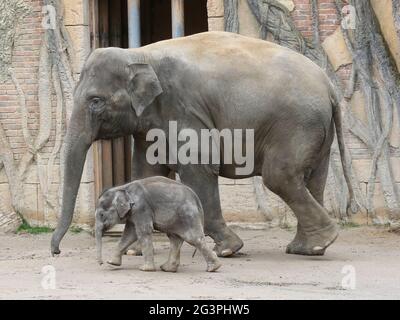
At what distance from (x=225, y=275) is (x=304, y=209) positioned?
135 cm

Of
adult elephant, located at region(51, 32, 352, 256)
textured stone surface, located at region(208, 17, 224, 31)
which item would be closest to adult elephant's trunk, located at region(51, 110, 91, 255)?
adult elephant, located at region(51, 32, 352, 256)

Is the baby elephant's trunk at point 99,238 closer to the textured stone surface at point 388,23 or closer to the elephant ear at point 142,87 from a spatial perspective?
the elephant ear at point 142,87

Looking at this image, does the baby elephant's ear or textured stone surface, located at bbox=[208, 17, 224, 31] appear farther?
textured stone surface, located at bbox=[208, 17, 224, 31]

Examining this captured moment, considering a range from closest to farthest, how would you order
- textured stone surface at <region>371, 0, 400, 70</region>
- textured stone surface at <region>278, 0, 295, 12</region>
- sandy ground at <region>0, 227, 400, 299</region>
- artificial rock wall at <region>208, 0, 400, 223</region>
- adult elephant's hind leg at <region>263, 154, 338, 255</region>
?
sandy ground at <region>0, 227, 400, 299</region> < adult elephant's hind leg at <region>263, 154, 338, 255</region> < textured stone surface at <region>371, 0, 400, 70</region> < artificial rock wall at <region>208, 0, 400, 223</region> < textured stone surface at <region>278, 0, 295, 12</region>

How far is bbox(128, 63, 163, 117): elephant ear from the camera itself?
9.88m

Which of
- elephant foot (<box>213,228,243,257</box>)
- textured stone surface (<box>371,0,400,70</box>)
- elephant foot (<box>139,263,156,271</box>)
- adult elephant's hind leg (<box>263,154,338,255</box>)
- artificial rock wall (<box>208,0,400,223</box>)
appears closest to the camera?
elephant foot (<box>139,263,156,271</box>)

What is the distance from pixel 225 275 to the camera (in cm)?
910

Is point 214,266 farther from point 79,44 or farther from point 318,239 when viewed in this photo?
point 79,44

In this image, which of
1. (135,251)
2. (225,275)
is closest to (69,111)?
(135,251)

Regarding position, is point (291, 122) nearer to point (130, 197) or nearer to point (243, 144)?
point (243, 144)

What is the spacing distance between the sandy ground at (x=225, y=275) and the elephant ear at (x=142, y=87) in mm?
1398

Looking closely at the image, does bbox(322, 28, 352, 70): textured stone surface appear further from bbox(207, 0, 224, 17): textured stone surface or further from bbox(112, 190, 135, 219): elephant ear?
bbox(112, 190, 135, 219): elephant ear

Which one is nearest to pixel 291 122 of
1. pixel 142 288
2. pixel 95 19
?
pixel 142 288

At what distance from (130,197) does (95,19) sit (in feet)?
14.6
